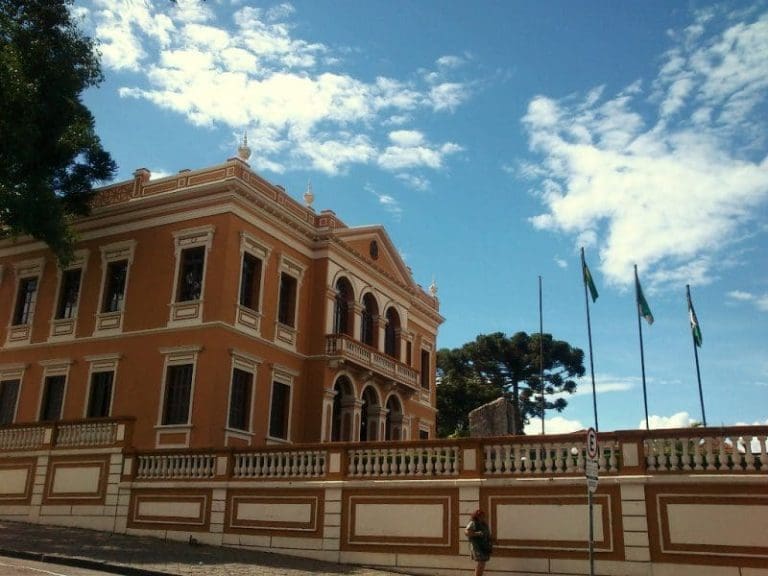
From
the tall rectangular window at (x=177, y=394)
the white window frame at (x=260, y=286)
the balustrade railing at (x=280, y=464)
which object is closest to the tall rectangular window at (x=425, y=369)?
the white window frame at (x=260, y=286)

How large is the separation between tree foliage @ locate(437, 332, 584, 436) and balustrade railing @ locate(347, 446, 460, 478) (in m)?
39.8

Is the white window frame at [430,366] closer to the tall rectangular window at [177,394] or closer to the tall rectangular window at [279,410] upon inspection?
the tall rectangular window at [279,410]

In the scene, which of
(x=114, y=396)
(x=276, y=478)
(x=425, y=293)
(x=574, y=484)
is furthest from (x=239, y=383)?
(x=425, y=293)

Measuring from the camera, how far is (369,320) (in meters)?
31.5

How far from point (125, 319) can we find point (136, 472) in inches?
339

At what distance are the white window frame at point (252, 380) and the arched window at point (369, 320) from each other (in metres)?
7.12

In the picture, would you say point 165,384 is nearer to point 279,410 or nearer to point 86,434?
point 279,410

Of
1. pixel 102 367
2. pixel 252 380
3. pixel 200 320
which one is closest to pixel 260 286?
pixel 200 320

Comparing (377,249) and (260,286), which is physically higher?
(377,249)

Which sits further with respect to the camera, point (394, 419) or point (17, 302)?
point (394, 419)

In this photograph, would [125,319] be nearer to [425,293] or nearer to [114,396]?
[114,396]

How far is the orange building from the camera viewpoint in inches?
926

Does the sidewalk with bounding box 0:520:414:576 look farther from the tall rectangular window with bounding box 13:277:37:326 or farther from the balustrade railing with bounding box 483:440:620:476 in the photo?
the tall rectangular window with bounding box 13:277:37:326

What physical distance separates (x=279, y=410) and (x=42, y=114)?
470 inches
